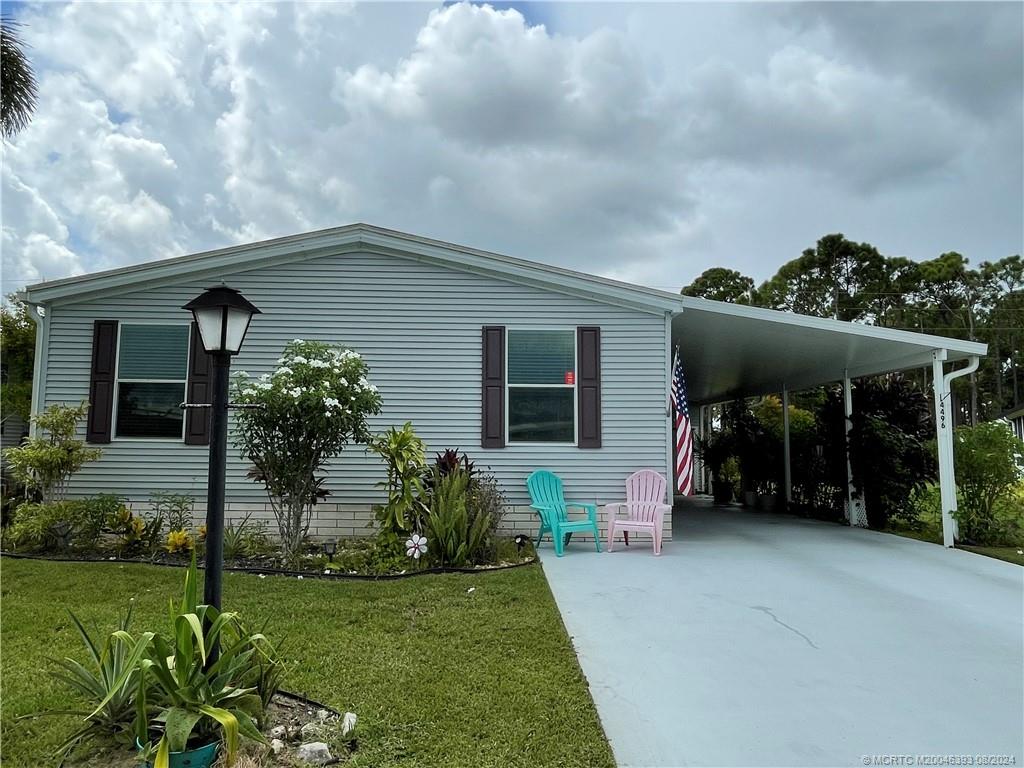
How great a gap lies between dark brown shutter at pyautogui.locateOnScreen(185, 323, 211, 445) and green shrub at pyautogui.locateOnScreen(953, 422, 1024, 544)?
842cm

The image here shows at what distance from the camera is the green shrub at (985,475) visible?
712 centimetres

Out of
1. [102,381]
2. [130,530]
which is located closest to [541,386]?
[130,530]

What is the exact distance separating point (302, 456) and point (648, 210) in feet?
32.5

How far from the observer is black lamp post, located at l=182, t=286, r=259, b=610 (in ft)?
8.37

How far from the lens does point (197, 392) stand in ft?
22.2

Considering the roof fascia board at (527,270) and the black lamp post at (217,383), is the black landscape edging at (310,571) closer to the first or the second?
the black lamp post at (217,383)

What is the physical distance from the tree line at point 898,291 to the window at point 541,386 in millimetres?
20370

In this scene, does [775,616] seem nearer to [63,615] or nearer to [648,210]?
[63,615]

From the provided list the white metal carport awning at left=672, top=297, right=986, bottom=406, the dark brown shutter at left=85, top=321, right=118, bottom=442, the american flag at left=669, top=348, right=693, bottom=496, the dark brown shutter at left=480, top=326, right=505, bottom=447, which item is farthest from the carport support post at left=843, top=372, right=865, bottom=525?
the dark brown shutter at left=85, top=321, right=118, bottom=442

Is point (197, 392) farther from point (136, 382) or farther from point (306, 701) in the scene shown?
point (306, 701)

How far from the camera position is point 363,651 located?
11.1 ft

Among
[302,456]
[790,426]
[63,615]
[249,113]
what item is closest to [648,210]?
[790,426]

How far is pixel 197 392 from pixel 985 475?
8.88 m

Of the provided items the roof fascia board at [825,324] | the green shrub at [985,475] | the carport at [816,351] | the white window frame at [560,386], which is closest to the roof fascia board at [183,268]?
the white window frame at [560,386]
